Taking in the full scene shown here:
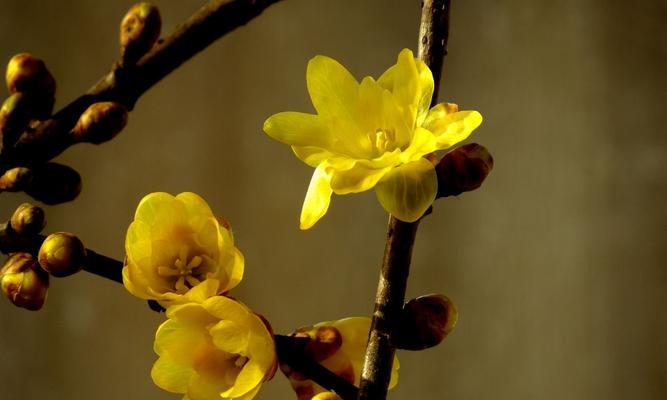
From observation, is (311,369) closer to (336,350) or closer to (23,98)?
(336,350)

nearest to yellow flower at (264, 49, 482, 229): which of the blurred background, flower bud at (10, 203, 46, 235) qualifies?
flower bud at (10, 203, 46, 235)

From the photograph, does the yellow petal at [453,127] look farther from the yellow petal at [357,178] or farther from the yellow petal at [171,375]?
the yellow petal at [171,375]

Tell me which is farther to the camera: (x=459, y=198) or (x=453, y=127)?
(x=459, y=198)

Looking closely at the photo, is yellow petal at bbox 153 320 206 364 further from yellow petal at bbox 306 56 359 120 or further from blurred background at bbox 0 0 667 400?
blurred background at bbox 0 0 667 400

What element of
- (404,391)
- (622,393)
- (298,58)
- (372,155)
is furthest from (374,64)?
(372,155)

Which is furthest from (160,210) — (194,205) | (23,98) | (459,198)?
(459,198)

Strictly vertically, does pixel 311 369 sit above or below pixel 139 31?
below

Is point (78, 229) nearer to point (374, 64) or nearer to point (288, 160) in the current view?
point (288, 160)
